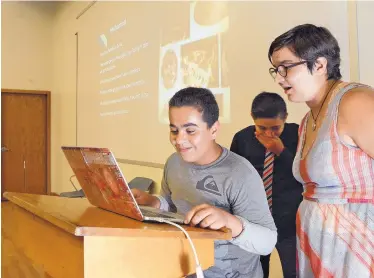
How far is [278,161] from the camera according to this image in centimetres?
221

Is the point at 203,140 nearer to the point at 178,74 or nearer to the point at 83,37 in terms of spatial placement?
the point at 178,74

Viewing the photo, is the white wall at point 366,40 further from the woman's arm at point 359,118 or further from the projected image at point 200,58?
the projected image at point 200,58

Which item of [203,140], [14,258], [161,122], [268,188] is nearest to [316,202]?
[203,140]

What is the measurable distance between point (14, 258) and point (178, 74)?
2176mm

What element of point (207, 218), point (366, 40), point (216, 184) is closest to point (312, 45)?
point (216, 184)

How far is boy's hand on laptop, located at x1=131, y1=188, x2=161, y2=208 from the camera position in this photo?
119 centimetres

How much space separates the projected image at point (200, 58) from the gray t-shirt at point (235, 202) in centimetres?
150

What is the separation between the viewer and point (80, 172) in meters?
0.93

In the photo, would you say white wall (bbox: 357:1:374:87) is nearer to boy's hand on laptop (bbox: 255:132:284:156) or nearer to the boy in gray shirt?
boy's hand on laptop (bbox: 255:132:284:156)

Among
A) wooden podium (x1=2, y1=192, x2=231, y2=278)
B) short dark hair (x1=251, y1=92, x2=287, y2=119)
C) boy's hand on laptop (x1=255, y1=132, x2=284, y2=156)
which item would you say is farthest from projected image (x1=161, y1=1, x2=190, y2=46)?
wooden podium (x1=2, y1=192, x2=231, y2=278)

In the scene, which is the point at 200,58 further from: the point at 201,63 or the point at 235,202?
the point at 235,202

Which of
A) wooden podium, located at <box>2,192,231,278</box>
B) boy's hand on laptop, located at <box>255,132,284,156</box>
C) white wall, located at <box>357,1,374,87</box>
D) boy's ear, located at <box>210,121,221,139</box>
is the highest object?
white wall, located at <box>357,1,374,87</box>

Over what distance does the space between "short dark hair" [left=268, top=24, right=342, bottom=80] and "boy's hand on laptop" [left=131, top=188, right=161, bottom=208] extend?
58cm

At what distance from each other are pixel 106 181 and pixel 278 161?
1539 millimetres
